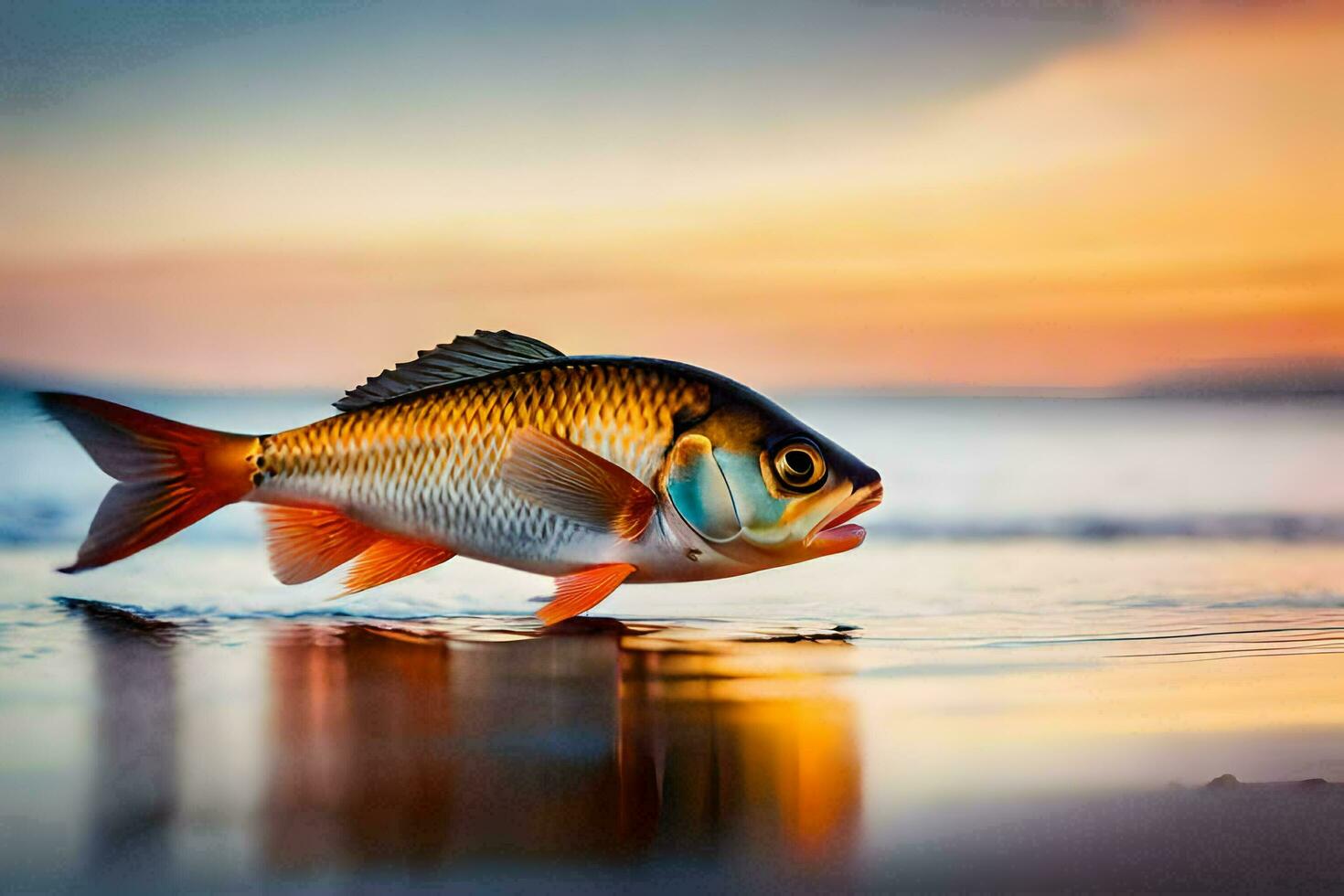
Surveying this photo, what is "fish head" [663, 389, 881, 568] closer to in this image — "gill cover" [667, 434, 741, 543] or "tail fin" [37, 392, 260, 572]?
"gill cover" [667, 434, 741, 543]

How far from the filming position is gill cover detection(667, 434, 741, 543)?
1395mm

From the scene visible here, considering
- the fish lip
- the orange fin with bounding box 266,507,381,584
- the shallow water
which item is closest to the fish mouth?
the fish lip

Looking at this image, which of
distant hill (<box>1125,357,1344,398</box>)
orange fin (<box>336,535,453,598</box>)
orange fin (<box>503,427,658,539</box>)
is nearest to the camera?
orange fin (<box>503,427,658,539</box>)

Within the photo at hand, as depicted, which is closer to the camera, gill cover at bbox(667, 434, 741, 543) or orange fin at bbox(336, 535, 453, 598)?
gill cover at bbox(667, 434, 741, 543)

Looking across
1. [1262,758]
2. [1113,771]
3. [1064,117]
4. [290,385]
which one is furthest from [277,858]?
[1064,117]

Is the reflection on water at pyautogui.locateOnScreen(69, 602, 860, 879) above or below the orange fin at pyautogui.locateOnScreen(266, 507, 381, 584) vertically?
below

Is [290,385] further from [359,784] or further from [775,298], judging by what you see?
[359,784]

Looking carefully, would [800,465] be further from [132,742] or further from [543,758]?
[132,742]

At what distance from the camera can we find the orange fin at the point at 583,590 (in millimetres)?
1398

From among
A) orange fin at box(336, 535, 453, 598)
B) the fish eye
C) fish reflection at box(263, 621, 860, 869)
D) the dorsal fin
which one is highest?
the dorsal fin

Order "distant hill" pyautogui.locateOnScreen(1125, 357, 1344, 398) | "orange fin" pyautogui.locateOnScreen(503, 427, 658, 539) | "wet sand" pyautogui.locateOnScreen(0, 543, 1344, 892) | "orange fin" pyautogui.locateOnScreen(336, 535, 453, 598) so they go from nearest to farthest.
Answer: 1. "wet sand" pyautogui.locateOnScreen(0, 543, 1344, 892)
2. "orange fin" pyautogui.locateOnScreen(503, 427, 658, 539)
3. "orange fin" pyautogui.locateOnScreen(336, 535, 453, 598)
4. "distant hill" pyautogui.locateOnScreen(1125, 357, 1344, 398)

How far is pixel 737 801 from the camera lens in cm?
110

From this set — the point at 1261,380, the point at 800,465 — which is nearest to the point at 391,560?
the point at 800,465

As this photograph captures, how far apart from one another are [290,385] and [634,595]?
62cm
